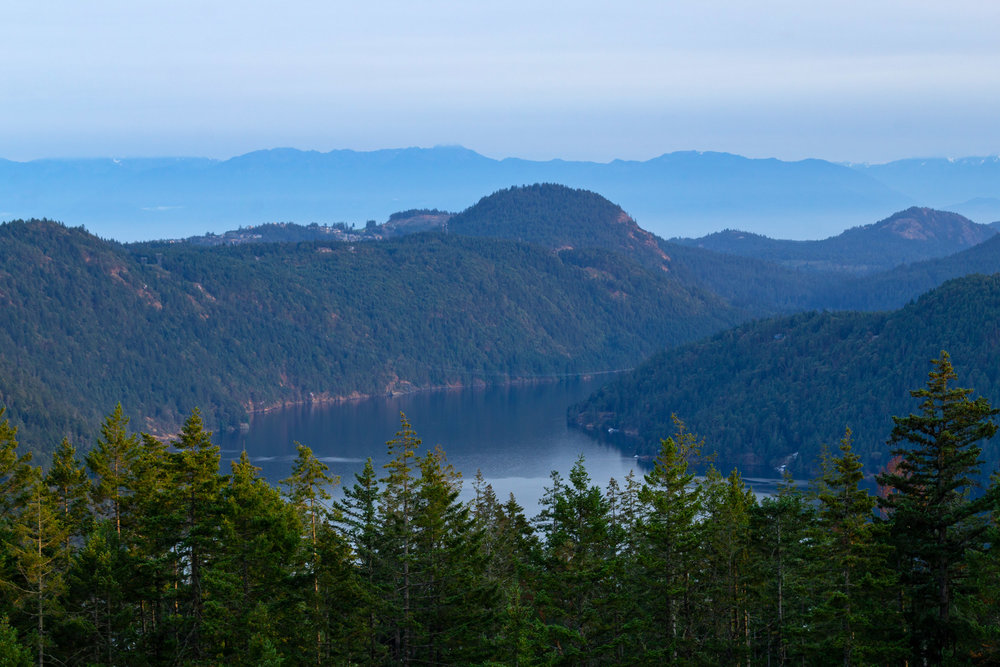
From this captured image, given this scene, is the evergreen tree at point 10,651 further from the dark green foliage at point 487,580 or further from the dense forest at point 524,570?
the dark green foliage at point 487,580

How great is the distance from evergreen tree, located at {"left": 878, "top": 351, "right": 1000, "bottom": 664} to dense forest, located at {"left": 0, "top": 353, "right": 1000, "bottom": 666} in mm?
96

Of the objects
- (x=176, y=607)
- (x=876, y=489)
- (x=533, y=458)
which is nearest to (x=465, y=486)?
(x=533, y=458)

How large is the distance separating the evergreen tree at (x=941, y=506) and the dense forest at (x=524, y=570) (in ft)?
0.31

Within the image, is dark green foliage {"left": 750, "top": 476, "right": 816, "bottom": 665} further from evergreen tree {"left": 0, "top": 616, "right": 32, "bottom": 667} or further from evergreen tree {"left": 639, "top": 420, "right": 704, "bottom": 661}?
evergreen tree {"left": 0, "top": 616, "right": 32, "bottom": 667}

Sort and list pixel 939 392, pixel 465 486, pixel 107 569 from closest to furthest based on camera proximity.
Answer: pixel 939 392 < pixel 107 569 < pixel 465 486

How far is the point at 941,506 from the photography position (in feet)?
131

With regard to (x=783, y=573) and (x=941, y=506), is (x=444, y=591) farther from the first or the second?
(x=941, y=506)

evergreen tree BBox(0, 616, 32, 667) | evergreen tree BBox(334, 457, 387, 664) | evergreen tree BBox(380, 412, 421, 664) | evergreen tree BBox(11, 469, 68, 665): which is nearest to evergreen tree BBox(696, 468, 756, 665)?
evergreen tree BBox(380, 412, 421, 664)

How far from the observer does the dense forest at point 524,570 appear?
41.3m

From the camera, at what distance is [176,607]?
159 ft

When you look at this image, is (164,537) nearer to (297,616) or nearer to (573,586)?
(297,616)

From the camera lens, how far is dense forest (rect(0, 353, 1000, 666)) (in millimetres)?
41281

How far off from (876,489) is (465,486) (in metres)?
51.1

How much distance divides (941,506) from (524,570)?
17904 millimetres
